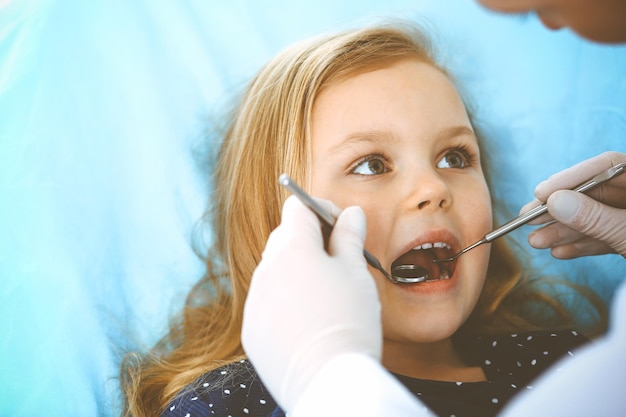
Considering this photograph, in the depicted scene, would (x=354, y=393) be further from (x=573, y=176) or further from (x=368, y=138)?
(x=573, y=176)

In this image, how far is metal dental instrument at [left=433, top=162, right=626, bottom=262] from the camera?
0.95 metres

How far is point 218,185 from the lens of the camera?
1236 mm

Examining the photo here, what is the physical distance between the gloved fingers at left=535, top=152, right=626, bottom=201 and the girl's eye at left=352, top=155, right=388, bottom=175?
261 mm

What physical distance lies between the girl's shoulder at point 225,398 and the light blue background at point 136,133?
191 mm

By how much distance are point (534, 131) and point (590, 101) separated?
0.43ft

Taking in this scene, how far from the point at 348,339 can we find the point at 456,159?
530 millimetres

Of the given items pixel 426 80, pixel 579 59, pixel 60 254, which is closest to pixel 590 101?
pixel 579 59

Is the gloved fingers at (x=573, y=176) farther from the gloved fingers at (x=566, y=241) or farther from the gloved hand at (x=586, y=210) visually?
the gloved fingers at (x=566, y=241)

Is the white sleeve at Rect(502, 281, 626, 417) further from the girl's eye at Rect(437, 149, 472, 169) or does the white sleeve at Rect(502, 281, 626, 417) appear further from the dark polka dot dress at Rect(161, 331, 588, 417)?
the girl's eye at Rect(437, 149, 472, 169)

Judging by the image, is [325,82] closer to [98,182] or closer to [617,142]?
[98,182]

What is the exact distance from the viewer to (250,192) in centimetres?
111

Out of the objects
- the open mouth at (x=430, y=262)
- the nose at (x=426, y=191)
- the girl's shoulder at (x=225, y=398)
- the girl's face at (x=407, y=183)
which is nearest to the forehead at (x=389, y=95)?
the girl's face at (x=407, y=183)

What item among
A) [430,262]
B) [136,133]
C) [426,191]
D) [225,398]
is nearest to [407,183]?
[426,191]

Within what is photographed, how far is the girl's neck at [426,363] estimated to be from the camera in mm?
1005
